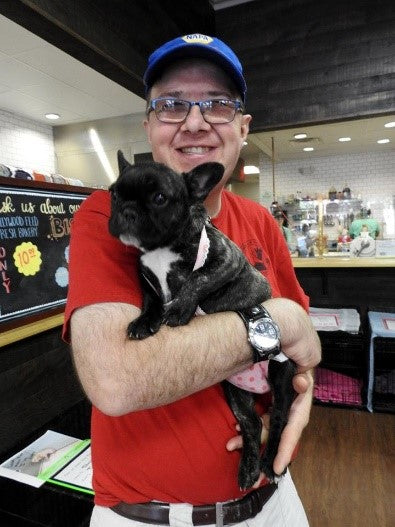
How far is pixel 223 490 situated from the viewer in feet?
3.39

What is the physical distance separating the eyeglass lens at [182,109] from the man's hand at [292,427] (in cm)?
83

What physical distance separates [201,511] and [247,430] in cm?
23

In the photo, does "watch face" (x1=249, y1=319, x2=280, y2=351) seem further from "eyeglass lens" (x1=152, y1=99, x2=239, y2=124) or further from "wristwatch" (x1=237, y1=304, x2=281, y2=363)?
"eyeglass lens" (x1=152, y1=99, x2=239, y2=124)

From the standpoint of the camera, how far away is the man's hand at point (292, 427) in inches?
43.3

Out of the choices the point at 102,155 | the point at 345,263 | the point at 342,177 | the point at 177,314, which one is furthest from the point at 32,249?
the point at 342,177

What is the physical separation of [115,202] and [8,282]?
78 cm

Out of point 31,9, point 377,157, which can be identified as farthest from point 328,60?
point 377,157

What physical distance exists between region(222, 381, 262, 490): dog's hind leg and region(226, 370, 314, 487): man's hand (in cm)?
2

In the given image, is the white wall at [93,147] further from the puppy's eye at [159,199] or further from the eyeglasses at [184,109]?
the puppy's eye at [159,199]

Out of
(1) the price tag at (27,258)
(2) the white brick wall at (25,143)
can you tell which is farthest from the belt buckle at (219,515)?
(2) the white brick wall at (25,143)

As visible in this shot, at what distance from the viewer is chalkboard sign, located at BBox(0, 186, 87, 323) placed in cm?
154

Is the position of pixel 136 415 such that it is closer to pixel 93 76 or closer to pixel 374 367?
pixel 374 367

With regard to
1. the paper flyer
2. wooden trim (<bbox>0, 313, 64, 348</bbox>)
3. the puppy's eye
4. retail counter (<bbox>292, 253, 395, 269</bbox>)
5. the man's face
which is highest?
the man's face

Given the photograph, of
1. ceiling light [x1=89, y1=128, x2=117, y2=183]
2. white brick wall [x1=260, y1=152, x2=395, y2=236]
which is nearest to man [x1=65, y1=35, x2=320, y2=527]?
ceiling light [x1=89, y1=128, x2=117, y2=183]
